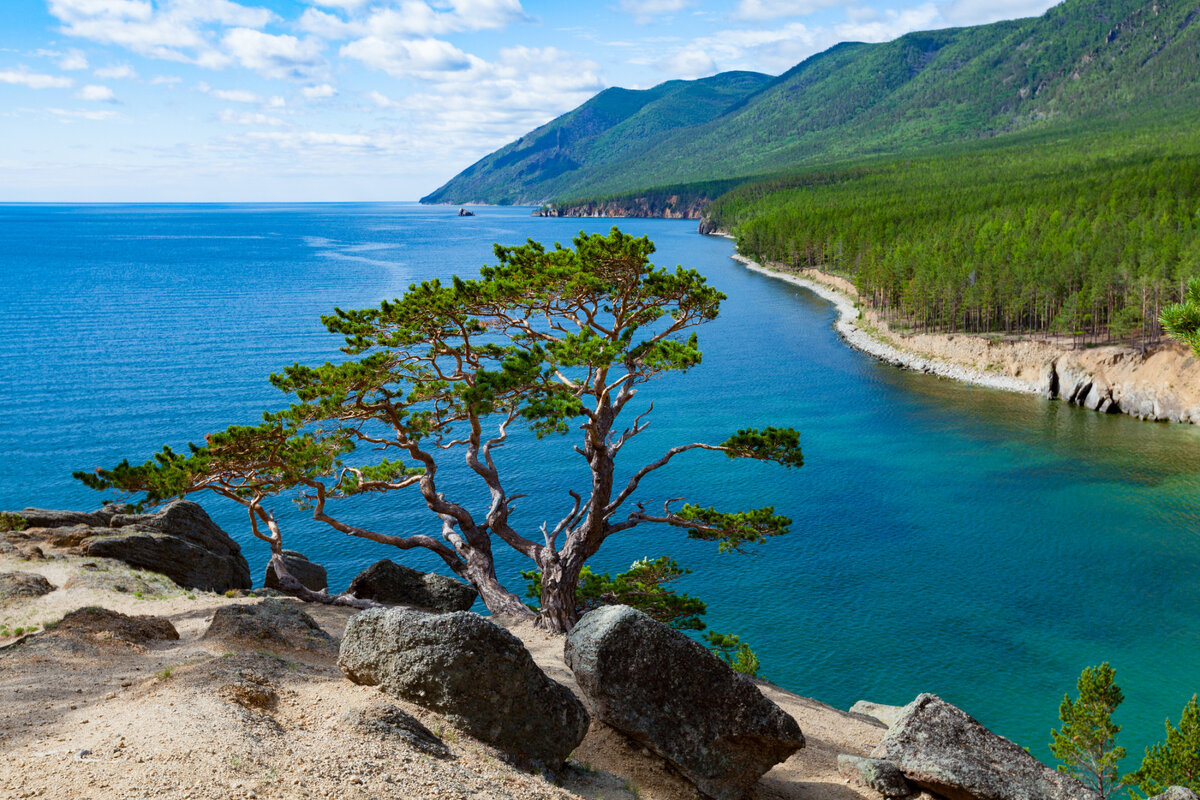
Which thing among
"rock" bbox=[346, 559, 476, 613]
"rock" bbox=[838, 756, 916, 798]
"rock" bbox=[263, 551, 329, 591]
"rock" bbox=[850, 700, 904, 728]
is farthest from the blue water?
"rock" bbox=[838, 756, 916, 798]

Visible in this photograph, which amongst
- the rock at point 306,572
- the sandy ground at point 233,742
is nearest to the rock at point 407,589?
the rock at point 306,572

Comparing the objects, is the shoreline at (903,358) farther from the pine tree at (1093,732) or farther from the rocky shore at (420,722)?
the rocky shore at (420,722)

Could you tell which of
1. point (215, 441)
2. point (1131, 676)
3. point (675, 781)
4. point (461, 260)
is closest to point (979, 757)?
point (675, 781)

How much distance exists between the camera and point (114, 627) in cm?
1772

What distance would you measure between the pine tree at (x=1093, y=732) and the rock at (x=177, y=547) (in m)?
29.8

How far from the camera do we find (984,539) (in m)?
48.3

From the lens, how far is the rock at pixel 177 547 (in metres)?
28.0

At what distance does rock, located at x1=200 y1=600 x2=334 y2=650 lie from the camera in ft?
56.7

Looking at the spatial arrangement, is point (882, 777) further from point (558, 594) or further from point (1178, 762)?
point (1178, 762)

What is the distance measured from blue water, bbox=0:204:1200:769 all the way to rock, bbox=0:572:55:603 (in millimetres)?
19539

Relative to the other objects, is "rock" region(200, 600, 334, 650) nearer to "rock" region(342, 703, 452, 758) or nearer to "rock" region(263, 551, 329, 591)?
"rock" region(342, 703, 452, 758)

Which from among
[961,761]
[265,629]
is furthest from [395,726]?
[961,761]

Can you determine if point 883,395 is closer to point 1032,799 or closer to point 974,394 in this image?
point 974,394

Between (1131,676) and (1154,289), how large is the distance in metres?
65.9
